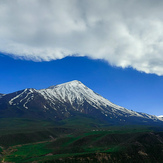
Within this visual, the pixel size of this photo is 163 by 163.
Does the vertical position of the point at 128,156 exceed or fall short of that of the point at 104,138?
it falls short

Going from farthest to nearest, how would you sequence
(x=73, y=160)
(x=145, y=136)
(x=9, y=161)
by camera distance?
(x=145, y=136), (x=9, y=161), (x=73, y=160)

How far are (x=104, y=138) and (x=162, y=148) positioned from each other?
53147mm

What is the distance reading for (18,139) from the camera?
182 meters

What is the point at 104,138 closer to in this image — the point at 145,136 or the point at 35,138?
the point at 145,136

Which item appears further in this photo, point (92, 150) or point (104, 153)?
point (92, 150)

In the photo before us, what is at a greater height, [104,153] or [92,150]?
[92,150]

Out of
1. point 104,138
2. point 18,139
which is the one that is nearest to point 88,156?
point 104,138

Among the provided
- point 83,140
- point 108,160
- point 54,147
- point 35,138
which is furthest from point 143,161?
point 35,138

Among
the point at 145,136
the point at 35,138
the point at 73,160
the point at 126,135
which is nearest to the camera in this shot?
the point at 73,160

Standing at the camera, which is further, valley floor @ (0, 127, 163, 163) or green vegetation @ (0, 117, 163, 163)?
green vegetation @ (0, 117, 163, 163)

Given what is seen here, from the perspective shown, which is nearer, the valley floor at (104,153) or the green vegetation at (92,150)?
the valley floor at (104,153)

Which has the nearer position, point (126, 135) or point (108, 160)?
point (108, 160)

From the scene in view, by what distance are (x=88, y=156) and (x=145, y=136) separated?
70.6 meters

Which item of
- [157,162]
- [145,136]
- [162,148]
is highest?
[145,136]
